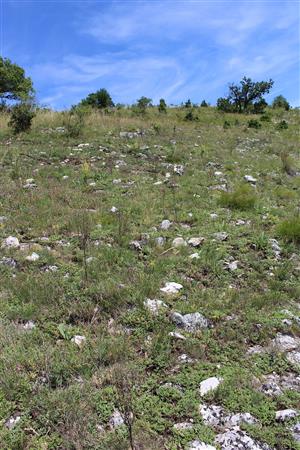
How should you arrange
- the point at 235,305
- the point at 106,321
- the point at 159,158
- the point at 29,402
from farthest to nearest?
the point at 159,158 < the point at 235,305 < the point at 106,321 < the point at 29,402

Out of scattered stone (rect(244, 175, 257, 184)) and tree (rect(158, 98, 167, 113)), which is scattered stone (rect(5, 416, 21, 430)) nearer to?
scattered stone (rect(244, 175, 257, 184))

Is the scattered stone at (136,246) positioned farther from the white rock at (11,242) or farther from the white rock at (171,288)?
the white rock at (11,242)

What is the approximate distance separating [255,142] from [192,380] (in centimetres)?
1412

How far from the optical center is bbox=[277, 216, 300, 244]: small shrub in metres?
6.79

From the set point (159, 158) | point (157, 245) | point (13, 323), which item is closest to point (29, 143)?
point (159, 158)

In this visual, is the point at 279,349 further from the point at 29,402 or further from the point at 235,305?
the point at 29,402

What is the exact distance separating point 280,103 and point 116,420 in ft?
104

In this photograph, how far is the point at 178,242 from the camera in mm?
6531

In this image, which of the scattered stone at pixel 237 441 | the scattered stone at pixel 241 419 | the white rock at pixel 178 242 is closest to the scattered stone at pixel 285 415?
the scattered stone at pixel 241 419

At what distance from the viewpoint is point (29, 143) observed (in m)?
12.9

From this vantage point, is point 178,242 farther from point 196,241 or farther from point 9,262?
point 9,262

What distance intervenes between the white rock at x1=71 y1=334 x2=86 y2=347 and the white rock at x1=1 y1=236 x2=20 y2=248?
2.42 m

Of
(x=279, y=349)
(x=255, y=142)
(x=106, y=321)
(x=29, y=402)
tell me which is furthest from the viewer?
(x=255, y=142)

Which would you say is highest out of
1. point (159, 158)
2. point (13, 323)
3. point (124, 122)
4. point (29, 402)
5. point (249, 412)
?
point (124, 122)
